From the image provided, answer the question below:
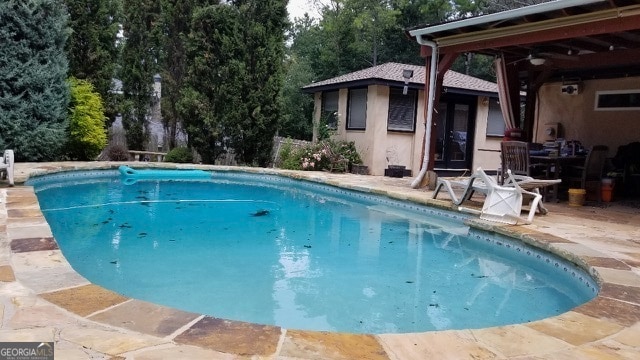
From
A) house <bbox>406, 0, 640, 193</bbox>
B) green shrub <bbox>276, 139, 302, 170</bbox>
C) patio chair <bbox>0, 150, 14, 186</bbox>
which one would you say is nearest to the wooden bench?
green shrub <bbox>276, 139, 302, 170</bbox>

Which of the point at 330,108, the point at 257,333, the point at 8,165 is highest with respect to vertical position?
the point at 330,108

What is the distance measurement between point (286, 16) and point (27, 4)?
6.52m

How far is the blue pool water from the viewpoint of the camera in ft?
11.8

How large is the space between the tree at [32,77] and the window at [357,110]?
739 centimetres

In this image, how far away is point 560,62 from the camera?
392 inches

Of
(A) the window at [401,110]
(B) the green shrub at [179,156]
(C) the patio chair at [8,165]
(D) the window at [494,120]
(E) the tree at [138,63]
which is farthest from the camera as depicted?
(D) the window at [494,120]

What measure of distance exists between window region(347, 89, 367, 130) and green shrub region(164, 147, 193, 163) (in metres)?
4.77

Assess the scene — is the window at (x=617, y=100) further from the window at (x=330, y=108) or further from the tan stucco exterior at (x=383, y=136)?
the window at (x=330, y=108)

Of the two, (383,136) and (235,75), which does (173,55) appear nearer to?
(235,75)

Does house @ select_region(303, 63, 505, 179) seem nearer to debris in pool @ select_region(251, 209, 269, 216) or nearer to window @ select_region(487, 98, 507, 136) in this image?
window @ select_region(487, 98, 507, 136)

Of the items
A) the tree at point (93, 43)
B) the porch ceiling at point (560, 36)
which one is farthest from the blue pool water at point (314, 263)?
the tree at point (93, 43)

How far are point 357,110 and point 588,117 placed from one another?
18.9 feet

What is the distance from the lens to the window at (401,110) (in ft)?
42.1

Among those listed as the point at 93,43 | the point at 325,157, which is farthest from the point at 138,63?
the point at 325,157
